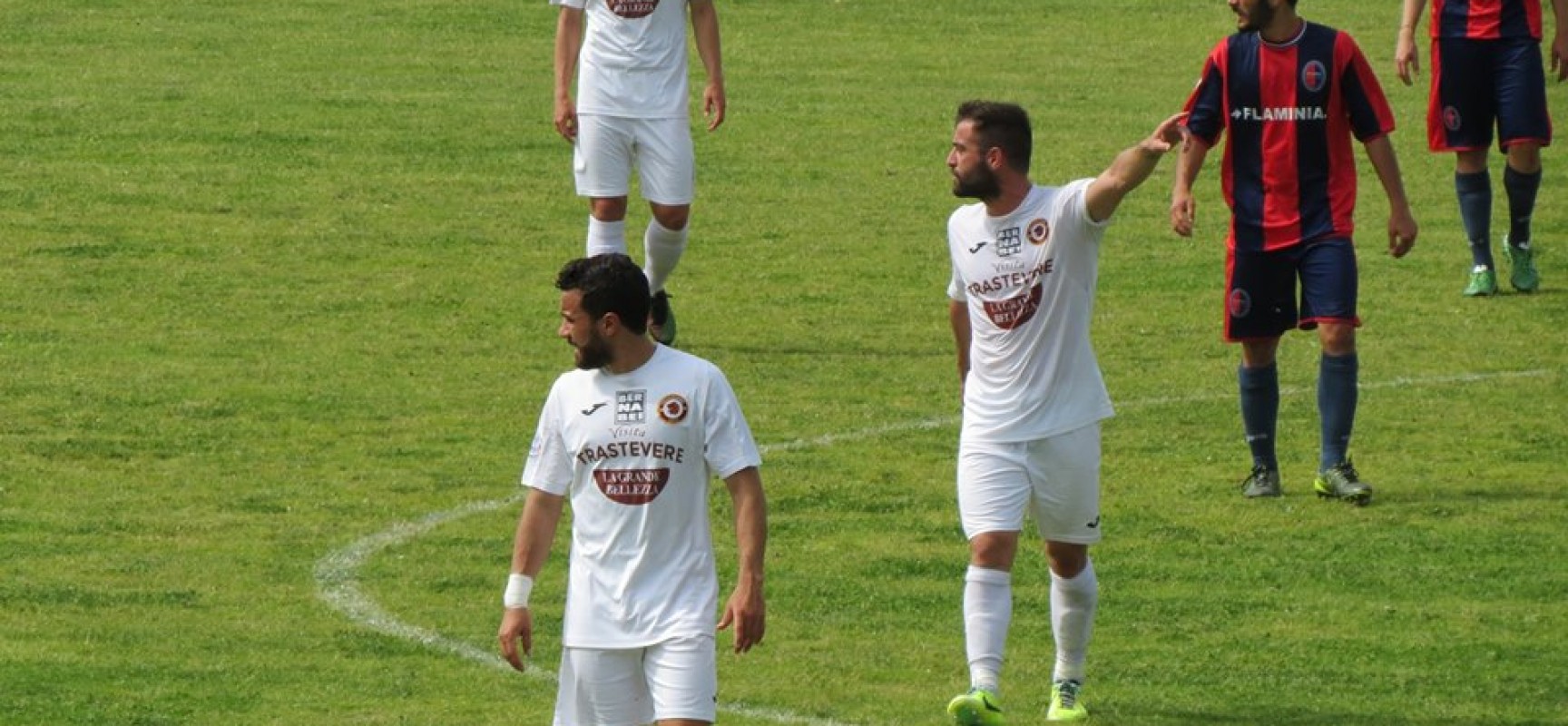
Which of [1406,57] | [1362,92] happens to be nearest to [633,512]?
[1362,92]

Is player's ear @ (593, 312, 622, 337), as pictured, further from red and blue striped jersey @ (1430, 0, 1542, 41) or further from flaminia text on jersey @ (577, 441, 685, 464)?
red and blue striped jersey @ (1430, 0, 1542, 41)

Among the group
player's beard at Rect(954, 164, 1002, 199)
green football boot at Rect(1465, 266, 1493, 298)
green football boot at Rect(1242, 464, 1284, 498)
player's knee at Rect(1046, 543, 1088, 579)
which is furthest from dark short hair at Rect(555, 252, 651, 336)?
green football boot at Rect(1465, 266, 1493, 298)

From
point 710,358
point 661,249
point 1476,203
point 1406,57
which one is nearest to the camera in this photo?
point 661,249

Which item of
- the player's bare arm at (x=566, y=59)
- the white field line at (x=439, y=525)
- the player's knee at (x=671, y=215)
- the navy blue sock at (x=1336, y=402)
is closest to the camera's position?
the white field line at (x=439, y=525)

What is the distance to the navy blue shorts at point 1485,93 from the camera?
17156 mm

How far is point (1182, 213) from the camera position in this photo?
11.9 m

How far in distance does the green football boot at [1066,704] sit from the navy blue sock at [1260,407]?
3.38 meters

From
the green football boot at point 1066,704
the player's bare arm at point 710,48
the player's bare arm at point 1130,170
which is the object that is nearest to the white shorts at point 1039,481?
the green football boot at point 1066,704

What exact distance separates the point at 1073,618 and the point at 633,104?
232 inches

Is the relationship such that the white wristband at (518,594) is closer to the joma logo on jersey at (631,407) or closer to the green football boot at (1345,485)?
the joma logo on jersey at (631,407)

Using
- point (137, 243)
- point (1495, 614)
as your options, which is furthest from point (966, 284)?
point (137, 243)

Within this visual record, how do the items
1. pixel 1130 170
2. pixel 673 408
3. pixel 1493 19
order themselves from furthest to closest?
1. pixel 1493 19
2. pixel 1130 170
3. pixel 673 408

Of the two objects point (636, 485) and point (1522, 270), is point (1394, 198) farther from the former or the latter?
point (1522, 270)

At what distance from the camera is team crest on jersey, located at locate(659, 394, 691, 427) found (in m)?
8.43
